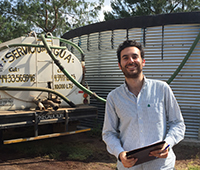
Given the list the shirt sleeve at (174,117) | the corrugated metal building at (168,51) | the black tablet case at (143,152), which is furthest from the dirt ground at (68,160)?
the black tablet case at (143,152)

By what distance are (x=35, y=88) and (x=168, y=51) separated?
398 centimetres

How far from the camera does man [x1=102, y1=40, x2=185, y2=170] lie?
2100 mm

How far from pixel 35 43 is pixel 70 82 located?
1.40 m

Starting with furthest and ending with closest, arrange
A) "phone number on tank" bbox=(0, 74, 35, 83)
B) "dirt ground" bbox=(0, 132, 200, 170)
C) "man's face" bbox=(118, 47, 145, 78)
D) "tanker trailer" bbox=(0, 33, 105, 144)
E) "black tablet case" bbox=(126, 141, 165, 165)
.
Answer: "phone number on tank" bbox=(0, 74, 35, 83) < "tanker trailer" bbox=(0, 33, 105, 144) < "dirt ground" bbox=(0, 132, 200, 170) < "man's face" bbox=(118, 47, 145, 78) < "black tablet case" bbox=(126, 141, 165, 165)

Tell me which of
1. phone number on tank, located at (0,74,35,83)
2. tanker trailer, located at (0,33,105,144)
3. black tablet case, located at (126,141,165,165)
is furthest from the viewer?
phone number on tank, located at (0,74,35,83)

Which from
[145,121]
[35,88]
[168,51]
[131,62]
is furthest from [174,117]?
[168,51]

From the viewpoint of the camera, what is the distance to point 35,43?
6090 mm

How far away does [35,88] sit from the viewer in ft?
18.6

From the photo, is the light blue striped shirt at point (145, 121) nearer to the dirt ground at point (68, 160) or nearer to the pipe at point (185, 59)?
the dirt ground at point (68, 160)

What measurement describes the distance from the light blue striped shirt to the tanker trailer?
11.6 ft

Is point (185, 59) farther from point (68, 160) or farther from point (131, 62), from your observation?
point (131, 62)

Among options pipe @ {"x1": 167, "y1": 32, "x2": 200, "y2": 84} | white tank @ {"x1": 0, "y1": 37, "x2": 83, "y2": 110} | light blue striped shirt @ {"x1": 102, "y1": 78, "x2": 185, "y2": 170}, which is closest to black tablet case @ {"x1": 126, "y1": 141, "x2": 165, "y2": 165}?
light blue striped shirt @ {"x1": 102, "y1": 78, "x2": 185, "y2": 170}

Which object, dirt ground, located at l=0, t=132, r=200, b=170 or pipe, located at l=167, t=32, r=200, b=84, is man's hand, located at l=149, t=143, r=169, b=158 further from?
pipe, located at l=167, t=32, r=200, b=84

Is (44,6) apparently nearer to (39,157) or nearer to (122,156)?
(39,157)
